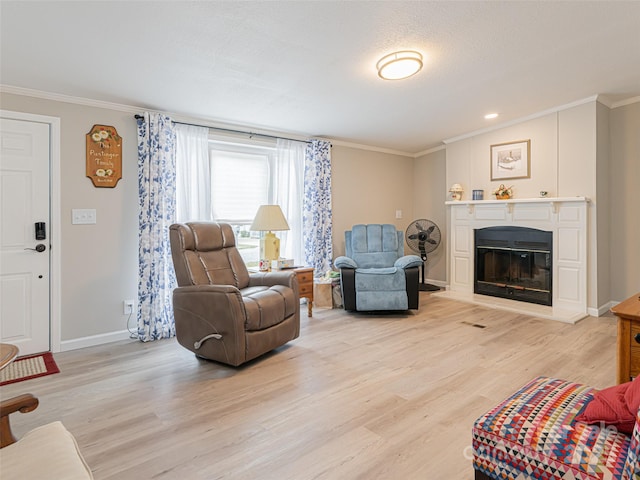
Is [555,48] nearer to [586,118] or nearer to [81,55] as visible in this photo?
[586,118]

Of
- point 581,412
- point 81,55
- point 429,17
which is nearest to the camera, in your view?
point 581,412

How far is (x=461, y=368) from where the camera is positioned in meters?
2.58

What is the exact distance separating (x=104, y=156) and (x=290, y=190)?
2.13 meters

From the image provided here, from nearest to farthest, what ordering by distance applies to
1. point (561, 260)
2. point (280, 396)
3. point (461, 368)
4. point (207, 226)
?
point (280, 396), point (461, 368), point (207, 226), point (561, 260)

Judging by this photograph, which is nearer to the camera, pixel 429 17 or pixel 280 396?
pixel 429 17

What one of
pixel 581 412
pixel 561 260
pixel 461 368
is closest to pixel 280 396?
pixel 461 368

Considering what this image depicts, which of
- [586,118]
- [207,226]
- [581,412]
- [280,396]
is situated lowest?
[280,396]

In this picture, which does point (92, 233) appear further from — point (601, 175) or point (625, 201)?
point (625, 201)

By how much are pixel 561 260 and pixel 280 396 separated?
3707 mm

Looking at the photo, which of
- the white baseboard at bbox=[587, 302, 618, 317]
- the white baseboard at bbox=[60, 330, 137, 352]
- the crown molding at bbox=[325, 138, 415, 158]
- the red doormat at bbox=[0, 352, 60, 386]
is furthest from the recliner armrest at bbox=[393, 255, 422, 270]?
the red doormat at bbox=[0, 352, 60, 386]

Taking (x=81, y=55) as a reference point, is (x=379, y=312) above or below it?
below

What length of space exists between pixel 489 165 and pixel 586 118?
1.19 meters

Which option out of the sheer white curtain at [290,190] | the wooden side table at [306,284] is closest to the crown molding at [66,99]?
the sheer white curtain at [290,190]

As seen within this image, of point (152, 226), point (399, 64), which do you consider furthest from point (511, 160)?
point (152, 226)
